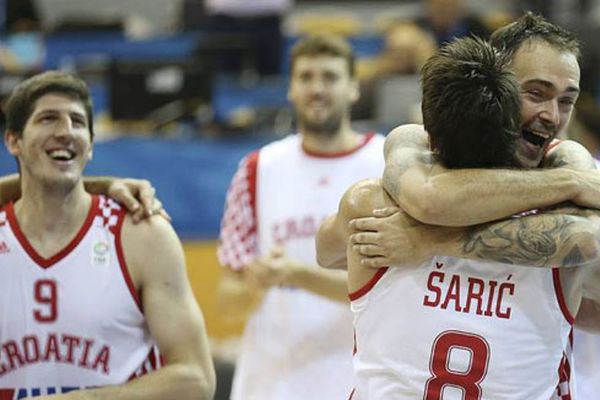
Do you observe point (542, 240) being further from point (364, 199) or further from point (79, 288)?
point (79, 288)

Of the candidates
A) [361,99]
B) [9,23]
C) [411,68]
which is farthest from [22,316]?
[9,23]

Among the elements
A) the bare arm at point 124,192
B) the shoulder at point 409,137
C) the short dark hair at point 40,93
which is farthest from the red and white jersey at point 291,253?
the shoulder at point 409,137

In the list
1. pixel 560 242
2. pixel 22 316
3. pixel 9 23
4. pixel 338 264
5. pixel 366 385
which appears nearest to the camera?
pixel 560 242

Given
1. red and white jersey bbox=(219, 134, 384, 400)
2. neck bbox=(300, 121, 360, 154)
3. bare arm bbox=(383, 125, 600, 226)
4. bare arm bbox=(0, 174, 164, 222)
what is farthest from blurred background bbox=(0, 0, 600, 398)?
bare arm bbox=(383, 125, 600, 226)

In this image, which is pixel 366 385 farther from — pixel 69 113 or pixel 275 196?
pixel 275 196

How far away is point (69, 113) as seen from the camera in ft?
14.8

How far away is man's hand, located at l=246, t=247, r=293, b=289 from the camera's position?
5.37 m

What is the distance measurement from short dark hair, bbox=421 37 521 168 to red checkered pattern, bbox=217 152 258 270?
2506mm

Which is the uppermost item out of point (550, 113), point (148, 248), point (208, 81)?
point (550, 113)

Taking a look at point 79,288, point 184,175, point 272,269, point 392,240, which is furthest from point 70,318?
point 184,175

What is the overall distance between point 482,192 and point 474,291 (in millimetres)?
285

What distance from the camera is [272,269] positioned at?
539 centimetres

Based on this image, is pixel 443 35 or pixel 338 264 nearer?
pixel 338 264

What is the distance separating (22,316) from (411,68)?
550cm
